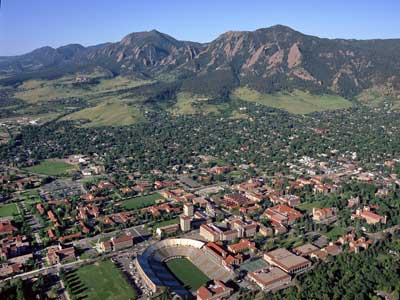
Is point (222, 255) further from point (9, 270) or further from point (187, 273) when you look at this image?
point (9, 270)

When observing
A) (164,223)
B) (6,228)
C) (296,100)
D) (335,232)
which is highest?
(296,100)

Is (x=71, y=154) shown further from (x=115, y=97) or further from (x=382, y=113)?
(x=382, y=113)

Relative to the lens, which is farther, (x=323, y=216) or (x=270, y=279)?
(x=323, y=216)

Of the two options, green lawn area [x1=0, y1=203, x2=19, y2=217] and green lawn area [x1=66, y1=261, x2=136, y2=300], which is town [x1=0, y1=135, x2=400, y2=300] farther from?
green lawn area [x1=66, y1=261, x2=136, y2=300]

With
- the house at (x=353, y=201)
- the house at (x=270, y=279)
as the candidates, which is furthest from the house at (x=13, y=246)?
the house at (x=353, y=201)

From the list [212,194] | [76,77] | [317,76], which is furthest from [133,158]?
[76,77]

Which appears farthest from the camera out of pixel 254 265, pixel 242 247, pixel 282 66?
pixel 282 66

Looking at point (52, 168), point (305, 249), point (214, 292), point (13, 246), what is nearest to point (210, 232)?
point (305, 249)
